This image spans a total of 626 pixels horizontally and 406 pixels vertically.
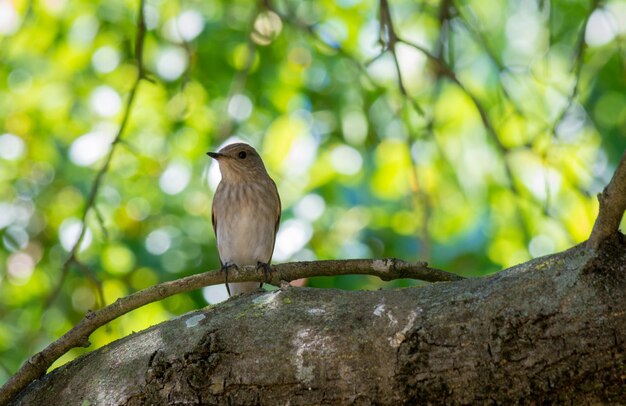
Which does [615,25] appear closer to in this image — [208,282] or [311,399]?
[208,282]

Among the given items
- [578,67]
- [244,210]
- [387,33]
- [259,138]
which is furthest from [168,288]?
[259,138]

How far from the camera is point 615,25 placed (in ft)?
13.2

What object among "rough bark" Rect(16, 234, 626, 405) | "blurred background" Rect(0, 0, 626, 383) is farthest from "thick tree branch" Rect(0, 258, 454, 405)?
"blurred background" Rect(0, 0, 626, 383)

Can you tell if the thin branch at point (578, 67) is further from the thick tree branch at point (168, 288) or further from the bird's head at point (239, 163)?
the bird's head at point (239, 163)

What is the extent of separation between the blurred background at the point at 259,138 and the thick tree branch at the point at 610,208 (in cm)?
312

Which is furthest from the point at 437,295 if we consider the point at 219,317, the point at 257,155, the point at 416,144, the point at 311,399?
the point at 257,155

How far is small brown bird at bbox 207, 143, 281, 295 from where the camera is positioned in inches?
232

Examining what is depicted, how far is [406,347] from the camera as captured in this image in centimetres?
212

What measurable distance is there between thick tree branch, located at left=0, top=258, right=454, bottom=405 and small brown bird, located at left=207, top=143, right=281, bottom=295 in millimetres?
2883

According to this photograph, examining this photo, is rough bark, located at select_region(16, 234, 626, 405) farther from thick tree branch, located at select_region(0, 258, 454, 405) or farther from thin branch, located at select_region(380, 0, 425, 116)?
thin branch, located at select_region(380, 0, 425, 116)

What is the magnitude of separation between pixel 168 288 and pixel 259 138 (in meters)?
4.27

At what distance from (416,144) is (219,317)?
9.72ft

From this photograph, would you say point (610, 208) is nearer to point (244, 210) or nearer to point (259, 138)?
point (244, 210)

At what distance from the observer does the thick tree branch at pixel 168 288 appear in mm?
2570
